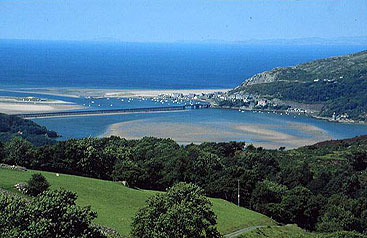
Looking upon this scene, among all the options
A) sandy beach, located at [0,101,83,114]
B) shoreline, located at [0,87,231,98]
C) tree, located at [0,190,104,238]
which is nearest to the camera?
tree, located at [0,190,104,238]

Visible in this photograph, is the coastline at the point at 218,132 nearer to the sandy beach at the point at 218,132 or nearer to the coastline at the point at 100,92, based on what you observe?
the sandy beach at the point at 218,132

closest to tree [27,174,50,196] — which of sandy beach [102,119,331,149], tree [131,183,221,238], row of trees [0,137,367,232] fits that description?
tree [131,183,221,238]

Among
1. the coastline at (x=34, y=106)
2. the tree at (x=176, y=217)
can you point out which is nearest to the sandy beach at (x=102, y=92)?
the coastline at (x=34, y=106)

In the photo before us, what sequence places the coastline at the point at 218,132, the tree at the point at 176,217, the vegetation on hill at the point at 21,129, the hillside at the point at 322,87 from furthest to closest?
the hillside at the point at 322,87 < the coastline at the point at 218,132 < the vegetation on hill at the point at 21,129 < the tree at the point at 176,217

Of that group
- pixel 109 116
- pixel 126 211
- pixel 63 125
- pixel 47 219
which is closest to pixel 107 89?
pixel 109 116

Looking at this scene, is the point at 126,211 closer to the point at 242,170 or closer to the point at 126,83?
the point at 242,170

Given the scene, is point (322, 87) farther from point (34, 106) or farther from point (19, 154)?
point (19, 154)

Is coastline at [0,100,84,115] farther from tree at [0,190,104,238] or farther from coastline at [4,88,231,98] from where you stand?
tree at [0,190,104,238]
